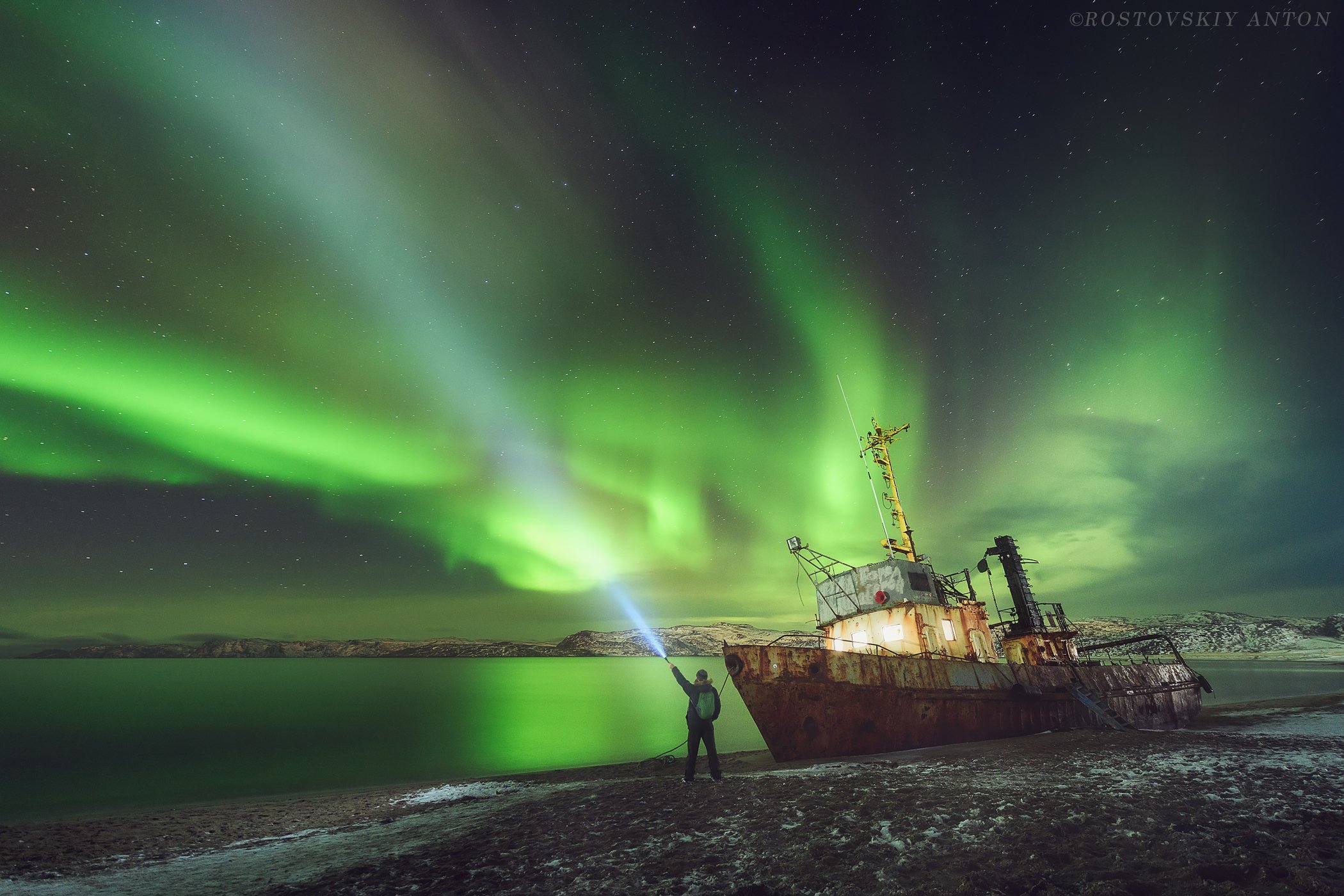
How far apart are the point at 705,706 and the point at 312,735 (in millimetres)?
40880

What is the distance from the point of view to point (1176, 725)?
78.5 feet

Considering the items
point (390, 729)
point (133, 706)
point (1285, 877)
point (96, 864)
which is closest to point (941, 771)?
point (1285, 877)

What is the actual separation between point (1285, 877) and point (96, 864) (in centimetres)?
1712

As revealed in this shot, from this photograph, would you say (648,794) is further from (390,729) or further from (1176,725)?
(390,729)

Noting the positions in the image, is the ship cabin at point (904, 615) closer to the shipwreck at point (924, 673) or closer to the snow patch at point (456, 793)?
the shipwreck at point (924, 673)

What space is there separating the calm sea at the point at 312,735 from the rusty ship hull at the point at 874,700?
1430 centimetres

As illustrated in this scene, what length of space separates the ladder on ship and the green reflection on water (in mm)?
14480

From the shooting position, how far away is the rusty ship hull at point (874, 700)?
15.4m

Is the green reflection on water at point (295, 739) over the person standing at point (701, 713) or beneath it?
Result: beneath

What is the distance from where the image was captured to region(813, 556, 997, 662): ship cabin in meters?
19.1

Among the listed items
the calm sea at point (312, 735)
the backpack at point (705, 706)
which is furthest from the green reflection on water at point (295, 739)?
the backpack at point (705, 706)

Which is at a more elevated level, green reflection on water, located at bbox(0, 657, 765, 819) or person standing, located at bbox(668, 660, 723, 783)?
person standing, located at bbox(668, 660, 723, 783)

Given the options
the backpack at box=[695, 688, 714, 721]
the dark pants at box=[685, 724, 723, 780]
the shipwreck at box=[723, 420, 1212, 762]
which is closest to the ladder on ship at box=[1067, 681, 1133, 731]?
the shipwreck at box=[723, 420, 1212, 762]

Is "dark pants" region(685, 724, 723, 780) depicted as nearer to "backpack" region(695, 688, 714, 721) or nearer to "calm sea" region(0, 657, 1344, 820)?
"backpack" region(695, 688, 714, 721)
